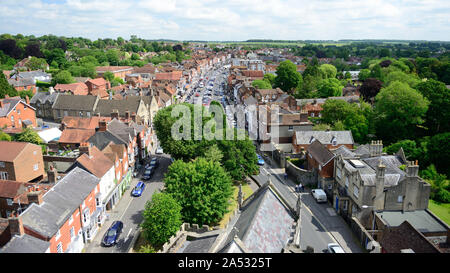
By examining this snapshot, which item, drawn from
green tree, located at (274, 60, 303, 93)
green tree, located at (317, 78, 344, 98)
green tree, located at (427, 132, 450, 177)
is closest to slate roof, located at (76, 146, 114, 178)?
green tree, located at (427, 132, 450, 177)

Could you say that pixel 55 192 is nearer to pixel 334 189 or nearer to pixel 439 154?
pixel 334 189

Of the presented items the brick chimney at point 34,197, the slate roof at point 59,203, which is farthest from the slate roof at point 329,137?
the brick chimney at point 34,197

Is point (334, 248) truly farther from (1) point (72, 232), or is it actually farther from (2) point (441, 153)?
(2) point (441, 153)

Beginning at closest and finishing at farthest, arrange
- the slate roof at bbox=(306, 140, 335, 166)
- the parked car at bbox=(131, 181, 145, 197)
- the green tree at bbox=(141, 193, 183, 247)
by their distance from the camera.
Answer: the green tree at bbox=(141, 193, 183, 247) → the parked car at bbox=(131, 181, 145, 197) → the slate roof at bbox=(306, 140, 335, 166)

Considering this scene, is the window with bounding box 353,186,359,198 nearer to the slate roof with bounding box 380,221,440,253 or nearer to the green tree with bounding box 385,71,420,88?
the slate roof with bounding box 380,221,440,253
